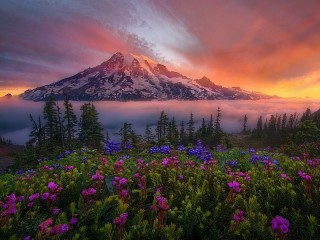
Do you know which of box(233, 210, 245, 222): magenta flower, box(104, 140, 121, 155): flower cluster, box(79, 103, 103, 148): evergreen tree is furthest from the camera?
box(79, 103, 103, 148): evergreen tree

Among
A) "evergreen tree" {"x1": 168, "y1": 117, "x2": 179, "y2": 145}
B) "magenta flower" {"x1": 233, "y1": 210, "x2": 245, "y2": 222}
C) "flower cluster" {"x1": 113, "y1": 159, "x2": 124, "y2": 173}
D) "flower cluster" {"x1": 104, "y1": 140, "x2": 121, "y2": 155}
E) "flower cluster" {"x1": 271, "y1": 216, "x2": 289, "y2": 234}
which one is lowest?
"evergreen tree" {"x1": 168, "y1": 117, "x2": 179, "y2": 145}

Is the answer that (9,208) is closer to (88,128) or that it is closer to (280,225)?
(280,225)

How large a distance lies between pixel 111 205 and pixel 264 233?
2.25 meters

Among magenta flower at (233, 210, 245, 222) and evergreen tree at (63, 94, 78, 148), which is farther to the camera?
evergreen tree at (63, 94, 78, 148)

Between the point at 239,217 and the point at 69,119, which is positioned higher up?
the point at 239,217

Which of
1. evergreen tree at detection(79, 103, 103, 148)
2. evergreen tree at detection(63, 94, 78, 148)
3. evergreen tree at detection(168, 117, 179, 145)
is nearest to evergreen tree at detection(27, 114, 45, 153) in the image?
evergreen tree at detection(63, 94, 78, 148)

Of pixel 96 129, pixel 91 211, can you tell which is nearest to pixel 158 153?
pixel 91 211

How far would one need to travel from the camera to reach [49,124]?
60.5 metres

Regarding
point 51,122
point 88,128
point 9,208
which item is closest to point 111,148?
point 9,208

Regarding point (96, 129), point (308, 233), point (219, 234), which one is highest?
point (308, 233)

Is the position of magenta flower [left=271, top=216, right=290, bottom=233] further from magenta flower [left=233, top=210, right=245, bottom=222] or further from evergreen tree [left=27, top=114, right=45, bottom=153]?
evergreen tree [left=27, top=114, right=45, bottom=153]

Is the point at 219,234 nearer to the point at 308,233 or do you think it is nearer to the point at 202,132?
the point at 308,233

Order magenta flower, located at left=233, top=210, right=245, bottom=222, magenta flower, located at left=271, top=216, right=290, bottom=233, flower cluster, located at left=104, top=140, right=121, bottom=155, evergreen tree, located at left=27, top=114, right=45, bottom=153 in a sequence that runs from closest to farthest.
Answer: magenta flower, located at left=271, top=216, right=290, bottom=233, magenta flower, located at left=233, top=210, right=245, bottom=222, flower cluster, located at left=104, top=140, right=121, bottom=155, evergreen tree, located at left=27, top=114, right=45, bottom=153

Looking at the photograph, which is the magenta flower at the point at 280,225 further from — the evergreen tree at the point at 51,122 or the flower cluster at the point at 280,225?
the evergreen tree at the point at 51,122
